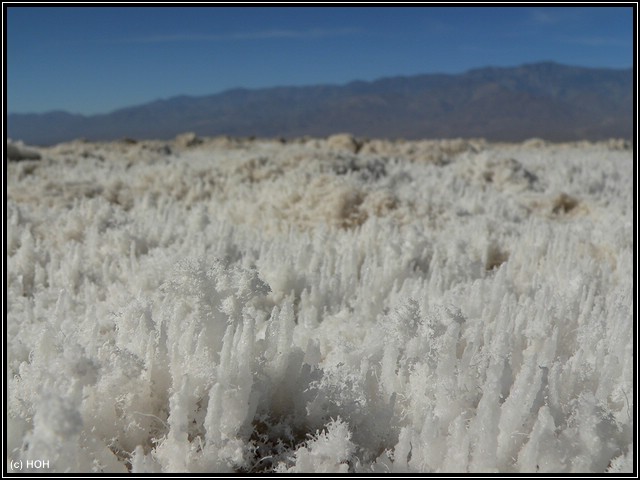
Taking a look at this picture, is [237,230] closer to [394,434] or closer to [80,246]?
[80,246]

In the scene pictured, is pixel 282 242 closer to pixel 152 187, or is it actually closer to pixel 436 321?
pixel 436 321

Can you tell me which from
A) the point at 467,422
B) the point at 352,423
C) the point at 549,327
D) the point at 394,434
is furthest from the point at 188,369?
the point at 549,327

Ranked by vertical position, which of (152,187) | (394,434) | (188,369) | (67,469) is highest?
(152,187)

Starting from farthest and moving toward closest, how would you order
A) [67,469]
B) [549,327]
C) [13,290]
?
[13,290], [549,327], [67,469]

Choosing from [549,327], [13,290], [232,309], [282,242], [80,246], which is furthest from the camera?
[282,242]

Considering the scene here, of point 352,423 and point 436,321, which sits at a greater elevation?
point 436,321

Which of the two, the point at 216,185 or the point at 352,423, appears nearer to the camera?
the point at 352,423
